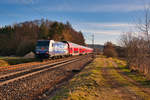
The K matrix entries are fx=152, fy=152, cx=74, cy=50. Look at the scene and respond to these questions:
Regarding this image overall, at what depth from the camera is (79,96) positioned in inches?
245

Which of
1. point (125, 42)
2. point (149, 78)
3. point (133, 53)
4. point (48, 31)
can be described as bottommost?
point (149, 78)

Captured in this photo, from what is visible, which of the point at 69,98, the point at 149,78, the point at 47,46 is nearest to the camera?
the point at 69,98

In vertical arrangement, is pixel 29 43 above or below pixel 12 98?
above

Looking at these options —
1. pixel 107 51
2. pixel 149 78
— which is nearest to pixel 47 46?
pixel 149 78

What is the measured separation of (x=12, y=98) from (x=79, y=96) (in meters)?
2.76

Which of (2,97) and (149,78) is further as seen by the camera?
(149,78)

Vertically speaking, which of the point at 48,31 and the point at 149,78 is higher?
the point at 48,31

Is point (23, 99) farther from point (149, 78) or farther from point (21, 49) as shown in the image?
point (21, 49)

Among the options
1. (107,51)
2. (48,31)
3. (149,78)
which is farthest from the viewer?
(48,31)

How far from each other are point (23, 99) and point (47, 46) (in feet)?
54.6

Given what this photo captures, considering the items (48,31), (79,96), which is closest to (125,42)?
(79,96)

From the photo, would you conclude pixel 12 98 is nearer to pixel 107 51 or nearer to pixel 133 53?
pixel 133 53

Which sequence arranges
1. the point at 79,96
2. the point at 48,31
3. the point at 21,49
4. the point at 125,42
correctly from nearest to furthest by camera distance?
the point at 79,96, the point at 125,42, the point at 21,49, the point at 48,31

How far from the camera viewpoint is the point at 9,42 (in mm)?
49875
